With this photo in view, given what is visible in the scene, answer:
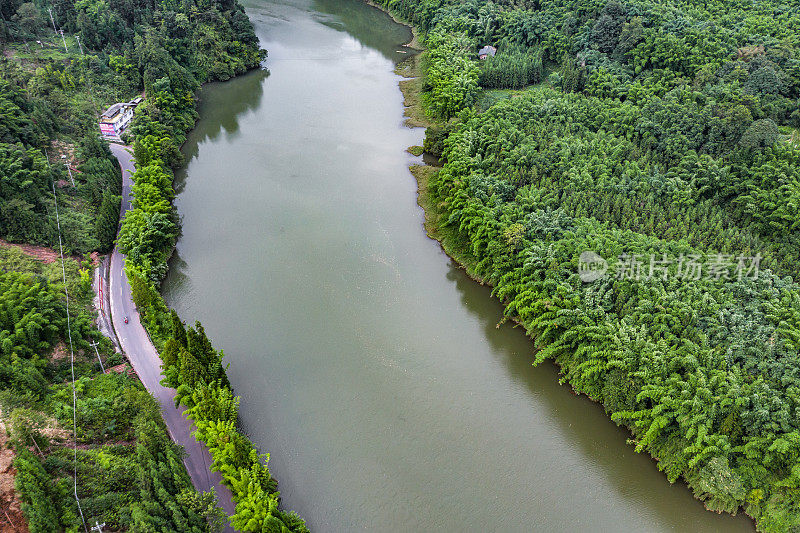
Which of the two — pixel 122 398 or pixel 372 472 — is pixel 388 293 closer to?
pixel 372 472

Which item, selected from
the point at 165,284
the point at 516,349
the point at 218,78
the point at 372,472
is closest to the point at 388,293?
the point at 516,349

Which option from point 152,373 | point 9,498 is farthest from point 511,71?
point 9,498

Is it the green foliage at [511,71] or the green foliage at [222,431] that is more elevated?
the green foliage at [511,71]

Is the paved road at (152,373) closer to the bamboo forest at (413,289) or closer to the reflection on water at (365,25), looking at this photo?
the bamboo forest at (413,289)

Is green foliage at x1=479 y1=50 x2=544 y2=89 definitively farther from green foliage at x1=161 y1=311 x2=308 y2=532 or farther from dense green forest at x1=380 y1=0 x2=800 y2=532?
green foliage at x1=161 y1=311 x2=308 y2=532

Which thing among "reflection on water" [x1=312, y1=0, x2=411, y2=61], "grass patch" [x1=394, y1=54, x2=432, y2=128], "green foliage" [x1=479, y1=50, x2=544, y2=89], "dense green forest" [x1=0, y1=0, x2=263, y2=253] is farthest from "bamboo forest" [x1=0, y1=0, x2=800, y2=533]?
"reflection on water" [x1=312, y1=0, x2=411, y2=61]

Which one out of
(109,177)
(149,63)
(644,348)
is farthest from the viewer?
(149,63)

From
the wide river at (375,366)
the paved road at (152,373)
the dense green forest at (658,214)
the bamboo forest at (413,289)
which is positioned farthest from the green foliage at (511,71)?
the paved road at (152,373)
